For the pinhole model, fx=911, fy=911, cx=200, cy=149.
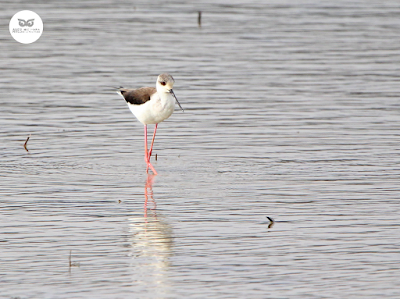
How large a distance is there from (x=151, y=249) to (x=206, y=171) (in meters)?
3.75

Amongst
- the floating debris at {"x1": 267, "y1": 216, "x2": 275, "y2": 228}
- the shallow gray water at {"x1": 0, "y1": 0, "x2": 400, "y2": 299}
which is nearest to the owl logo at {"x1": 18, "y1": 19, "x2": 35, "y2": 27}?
the shallow gray water at {"x1": 0, "y1": 0, "x2": 400, "y2": 299}

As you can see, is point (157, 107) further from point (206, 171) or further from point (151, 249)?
point (151, 249)

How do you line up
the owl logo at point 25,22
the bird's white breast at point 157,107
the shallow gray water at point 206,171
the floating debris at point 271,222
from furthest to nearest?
the owl logo at point 25,22 → the bird's white breast at point 157,107 → the floating debris at point 271,222 → the shallow gray water at point 206,171

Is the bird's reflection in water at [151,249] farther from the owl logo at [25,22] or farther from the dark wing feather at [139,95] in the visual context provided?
the owl logo at [25,22]

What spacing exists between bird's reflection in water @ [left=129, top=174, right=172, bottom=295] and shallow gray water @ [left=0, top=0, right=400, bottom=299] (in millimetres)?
25

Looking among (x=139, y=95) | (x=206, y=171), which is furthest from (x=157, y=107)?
(x=206, y=171)

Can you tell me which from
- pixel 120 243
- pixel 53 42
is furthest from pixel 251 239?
pixel 53 42

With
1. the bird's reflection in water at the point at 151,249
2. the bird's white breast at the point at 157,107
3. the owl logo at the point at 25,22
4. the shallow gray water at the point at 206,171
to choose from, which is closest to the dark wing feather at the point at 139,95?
the bird's white breast at the point at 157,107

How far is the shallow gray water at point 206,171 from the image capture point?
26.6 ft

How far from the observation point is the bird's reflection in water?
786 cm

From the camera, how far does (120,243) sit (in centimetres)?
898

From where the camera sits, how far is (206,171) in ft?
40.8

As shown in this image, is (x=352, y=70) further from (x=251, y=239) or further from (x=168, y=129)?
(x=251, y=239)

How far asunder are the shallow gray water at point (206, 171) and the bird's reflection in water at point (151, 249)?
1.0 inches
